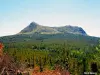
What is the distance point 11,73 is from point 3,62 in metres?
1.88

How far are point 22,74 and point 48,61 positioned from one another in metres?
112

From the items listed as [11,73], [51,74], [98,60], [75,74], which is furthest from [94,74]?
[75,74]

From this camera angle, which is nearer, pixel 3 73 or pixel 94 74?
pixel 94 74

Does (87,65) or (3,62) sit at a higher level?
(3,62)

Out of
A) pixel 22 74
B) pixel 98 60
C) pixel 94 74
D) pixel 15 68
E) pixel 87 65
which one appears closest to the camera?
pixel 98 60

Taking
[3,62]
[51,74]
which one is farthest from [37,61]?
[3,62]

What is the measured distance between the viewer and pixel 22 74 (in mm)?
26875

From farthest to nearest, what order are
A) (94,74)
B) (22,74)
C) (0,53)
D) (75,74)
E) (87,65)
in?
(75,74), (87,65), (0,53), (22,74), (94,74)

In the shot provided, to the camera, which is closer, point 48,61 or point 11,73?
point 11,73

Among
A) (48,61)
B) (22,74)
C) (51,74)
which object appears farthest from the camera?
(48,61)

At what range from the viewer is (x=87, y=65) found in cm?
6600

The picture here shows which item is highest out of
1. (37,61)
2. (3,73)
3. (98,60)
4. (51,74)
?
(98,60)

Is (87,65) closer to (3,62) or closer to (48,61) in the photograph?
(3,62)

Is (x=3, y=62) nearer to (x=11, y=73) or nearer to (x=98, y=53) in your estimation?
(x=11, y=73)
